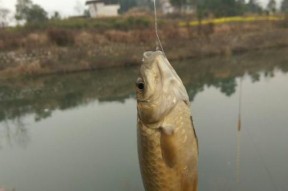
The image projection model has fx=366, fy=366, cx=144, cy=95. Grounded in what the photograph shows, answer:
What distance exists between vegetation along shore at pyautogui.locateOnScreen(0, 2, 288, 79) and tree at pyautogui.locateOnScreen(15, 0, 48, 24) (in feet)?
13.7

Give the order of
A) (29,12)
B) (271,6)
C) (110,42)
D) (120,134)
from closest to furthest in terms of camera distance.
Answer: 1. (120,134)
2. (110,42)
3. (29,12)
4. (271,6)

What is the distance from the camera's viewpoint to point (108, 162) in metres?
6.94

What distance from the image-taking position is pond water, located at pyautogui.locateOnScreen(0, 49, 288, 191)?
6.17m

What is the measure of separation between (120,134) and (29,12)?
2346cm

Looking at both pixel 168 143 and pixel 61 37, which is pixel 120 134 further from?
pixel 61 37

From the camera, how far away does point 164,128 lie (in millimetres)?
1470

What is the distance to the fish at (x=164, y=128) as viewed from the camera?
147 cm

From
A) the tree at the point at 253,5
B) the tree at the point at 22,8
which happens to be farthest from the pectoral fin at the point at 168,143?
the tree at the point at 253,5

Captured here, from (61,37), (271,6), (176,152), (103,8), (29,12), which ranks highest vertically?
(103,8)

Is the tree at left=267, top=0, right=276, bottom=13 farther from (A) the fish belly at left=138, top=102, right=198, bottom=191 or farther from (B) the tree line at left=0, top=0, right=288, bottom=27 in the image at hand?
(A) the fish belly at left=138, top=102, right=198, bottom=191

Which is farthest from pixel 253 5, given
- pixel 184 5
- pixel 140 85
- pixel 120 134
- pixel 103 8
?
pixel 140 85

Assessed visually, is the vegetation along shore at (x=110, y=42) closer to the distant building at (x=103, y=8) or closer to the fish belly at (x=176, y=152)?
the distant building at (x=103, y=8)

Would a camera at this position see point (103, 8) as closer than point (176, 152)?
No

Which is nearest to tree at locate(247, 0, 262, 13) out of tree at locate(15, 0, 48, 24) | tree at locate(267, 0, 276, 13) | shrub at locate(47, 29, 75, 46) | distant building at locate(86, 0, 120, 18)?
tree at locate(267, 0, 276, 13)
